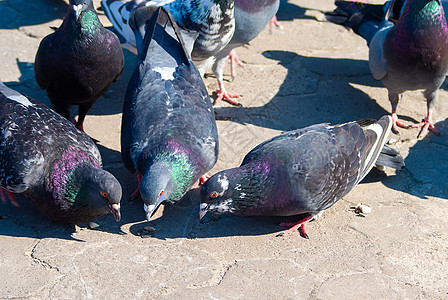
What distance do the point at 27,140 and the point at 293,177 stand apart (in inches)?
69.4

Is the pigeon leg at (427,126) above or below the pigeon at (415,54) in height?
below

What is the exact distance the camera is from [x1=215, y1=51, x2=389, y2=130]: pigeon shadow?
5070 mm

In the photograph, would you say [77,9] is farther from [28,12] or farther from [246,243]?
Result: [28,12]

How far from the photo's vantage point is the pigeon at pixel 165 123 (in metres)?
3.51

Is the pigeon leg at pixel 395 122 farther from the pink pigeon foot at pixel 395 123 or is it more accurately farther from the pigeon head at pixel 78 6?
the pigeon head at pixel 78 6

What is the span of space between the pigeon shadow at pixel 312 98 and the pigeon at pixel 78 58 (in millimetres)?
1243

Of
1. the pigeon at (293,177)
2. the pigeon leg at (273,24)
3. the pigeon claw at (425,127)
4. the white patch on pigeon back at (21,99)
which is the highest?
the white patch on pigeon back at (21,99)

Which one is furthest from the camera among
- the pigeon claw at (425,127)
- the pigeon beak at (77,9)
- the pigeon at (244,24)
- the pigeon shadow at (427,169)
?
the pigeon at (244,24)

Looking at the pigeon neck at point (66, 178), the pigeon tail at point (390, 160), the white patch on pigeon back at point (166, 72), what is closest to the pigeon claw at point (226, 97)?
the white patch on pigeon back at point (166, 72)

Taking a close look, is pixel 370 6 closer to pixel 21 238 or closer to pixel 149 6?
pixel 149 6

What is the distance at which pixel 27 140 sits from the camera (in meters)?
3.50

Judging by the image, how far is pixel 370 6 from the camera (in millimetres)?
5852

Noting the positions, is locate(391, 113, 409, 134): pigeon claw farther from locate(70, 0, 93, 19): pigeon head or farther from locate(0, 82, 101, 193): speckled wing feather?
locate(70, 0, 93, 19): pigeon head

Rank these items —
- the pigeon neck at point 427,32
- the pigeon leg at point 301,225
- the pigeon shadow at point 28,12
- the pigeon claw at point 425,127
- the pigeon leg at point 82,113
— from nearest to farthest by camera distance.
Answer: the pigeon leg at point 301,225, the pigeon leg at point 82,113, the pigeon neck at point 427,32, the pigeon claw at point 425,127, the pigeon shadow at point 28,12
